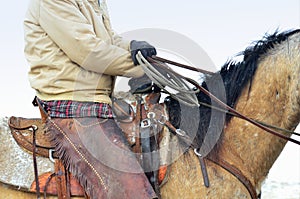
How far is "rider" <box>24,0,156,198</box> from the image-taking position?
443 cm

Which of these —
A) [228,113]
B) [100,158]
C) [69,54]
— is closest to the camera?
[100,158]

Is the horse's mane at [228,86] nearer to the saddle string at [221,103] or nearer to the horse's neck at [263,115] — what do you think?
the horse's neck at [263,115]

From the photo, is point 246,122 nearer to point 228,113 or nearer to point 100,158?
point 228,113

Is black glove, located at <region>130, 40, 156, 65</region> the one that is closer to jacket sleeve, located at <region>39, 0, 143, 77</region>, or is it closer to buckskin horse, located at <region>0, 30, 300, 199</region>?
jacket sleeve, located at <region>39, 0, 143, 77</region>

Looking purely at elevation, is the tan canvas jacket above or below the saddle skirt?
above

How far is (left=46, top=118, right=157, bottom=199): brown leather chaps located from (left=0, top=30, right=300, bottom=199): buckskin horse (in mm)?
337

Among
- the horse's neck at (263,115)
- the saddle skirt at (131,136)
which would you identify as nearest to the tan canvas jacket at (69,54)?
the saddle skirt at (131,136)

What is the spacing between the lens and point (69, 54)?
15.1ft

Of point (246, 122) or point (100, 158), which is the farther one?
point (246, 122)

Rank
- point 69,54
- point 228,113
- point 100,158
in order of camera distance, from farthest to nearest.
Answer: point 228,113 < point 69,54 < point 100,158

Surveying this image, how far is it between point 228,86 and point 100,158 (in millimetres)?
1410

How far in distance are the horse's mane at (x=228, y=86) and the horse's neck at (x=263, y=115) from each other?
72mm

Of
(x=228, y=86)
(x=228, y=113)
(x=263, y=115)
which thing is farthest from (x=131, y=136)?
(x=263, y=115)

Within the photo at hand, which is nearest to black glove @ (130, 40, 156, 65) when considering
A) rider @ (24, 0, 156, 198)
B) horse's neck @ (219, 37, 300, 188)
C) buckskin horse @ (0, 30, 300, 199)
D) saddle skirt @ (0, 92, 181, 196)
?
rider @ (24, 0, 156, 198)
